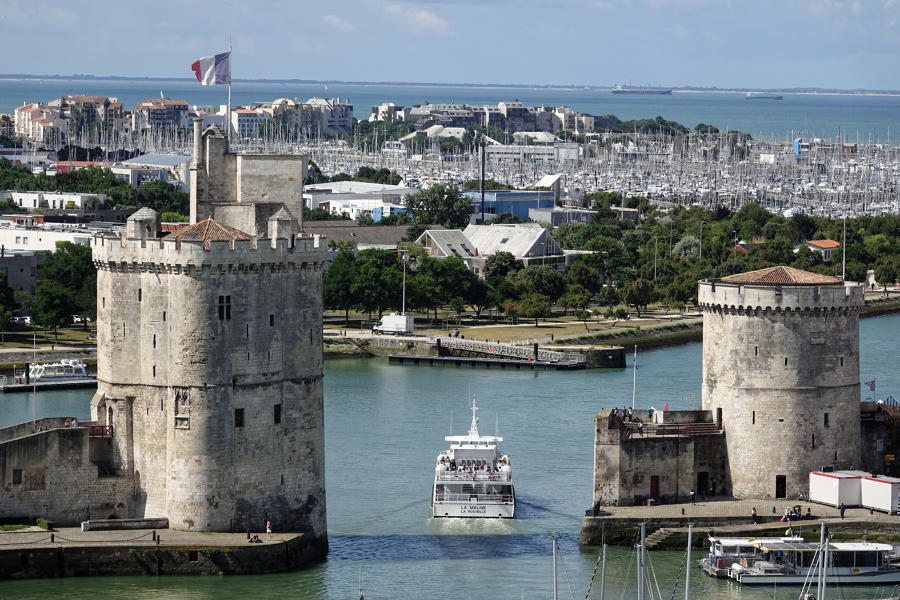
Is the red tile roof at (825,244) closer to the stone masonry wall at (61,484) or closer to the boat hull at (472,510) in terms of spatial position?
the boat hull at (472,510)

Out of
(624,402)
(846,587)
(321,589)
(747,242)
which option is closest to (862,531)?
(846,587)

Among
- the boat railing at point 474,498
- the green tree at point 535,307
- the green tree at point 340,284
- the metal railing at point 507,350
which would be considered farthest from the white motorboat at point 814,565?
the green tree at point 535,307

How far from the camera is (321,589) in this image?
46969 mm

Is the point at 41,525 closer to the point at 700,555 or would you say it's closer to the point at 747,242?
the point at 700,555

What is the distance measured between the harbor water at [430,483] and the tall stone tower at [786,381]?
4.72m

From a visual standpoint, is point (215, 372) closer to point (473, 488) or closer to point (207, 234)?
point (207, 234)

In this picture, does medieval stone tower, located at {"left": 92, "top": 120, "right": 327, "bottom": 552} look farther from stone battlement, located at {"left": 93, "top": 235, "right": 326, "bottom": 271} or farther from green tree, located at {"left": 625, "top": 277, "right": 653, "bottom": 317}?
green tree, located at {"left": 625, "top": 277, "right": 653, "bottom": 317}

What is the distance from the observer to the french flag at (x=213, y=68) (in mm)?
54406

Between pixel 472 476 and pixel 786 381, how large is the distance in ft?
30.4

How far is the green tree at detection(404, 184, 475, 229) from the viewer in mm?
152125

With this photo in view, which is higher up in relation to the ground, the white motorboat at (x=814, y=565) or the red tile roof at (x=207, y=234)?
the red tile roof at (x=207, y=234)

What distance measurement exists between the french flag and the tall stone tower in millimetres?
14697

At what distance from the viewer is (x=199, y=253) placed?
155 ft

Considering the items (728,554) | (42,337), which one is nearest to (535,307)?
(42,337)
